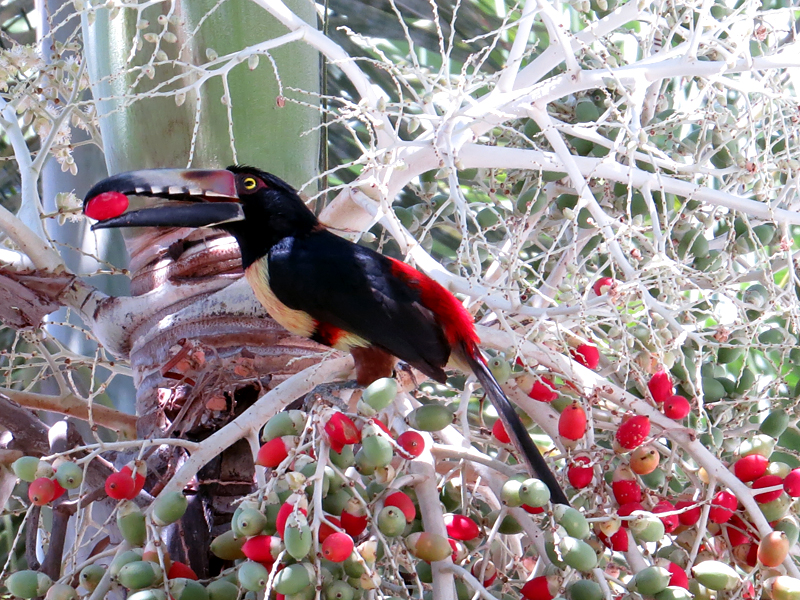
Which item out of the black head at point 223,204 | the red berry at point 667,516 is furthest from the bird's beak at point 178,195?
the red berry at point 667,516

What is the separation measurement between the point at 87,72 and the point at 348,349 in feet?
2.65

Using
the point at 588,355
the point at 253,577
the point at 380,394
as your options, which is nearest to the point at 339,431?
the point at 380,394

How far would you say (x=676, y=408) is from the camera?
50.0 inches

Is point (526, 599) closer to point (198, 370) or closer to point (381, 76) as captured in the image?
point (198, 370)

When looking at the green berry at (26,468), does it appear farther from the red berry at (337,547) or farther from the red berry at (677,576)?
the red berry at (677,576)

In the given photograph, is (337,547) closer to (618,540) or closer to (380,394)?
(380,394)

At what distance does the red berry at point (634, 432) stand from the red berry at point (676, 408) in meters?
0.07

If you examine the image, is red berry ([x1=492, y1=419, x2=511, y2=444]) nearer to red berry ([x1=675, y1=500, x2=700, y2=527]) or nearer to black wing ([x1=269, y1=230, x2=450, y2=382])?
black wing ([x1=269, y1=230, x2=450, y2=382])

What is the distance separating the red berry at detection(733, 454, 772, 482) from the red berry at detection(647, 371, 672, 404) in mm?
138

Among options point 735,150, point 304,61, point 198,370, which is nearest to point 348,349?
point 198,370

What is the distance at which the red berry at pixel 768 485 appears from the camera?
1.22 meters

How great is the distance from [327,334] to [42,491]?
2.15 ft

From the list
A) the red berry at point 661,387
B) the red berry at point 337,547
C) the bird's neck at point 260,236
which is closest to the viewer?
the red berry at point 337,547

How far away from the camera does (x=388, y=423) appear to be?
53.5 inches
